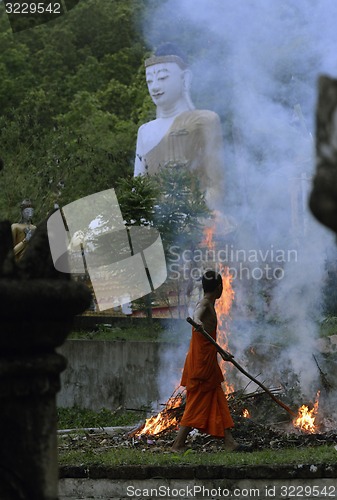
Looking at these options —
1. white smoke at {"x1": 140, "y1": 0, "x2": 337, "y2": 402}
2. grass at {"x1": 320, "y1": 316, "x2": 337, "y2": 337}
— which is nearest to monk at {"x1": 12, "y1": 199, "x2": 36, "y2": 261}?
white smoke at {"x1": 140, "y1": 0, "x2": 337, "y2": 402}

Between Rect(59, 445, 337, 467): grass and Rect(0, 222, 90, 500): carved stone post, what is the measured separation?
517cm

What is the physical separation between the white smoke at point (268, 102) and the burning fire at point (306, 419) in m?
5.10

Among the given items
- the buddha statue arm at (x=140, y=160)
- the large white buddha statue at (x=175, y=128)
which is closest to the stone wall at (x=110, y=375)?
the large white buddha statue at (x=175, y=128)

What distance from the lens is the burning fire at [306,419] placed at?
11.4m

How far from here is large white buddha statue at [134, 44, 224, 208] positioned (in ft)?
83.5

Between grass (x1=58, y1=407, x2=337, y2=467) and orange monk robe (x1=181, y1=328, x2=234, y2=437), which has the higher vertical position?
orange monk robe (x1=181, y1=328, x2=234, y2=437)

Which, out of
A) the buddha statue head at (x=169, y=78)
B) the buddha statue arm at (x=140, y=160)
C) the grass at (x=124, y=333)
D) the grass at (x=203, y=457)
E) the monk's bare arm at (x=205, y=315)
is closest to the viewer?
the grass at (x=203, y=457)

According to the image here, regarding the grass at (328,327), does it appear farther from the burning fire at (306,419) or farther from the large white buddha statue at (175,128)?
the large white buddha statue at (175,128)

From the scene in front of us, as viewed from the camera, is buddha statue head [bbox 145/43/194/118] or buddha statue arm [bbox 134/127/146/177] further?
buddha statue head [bbox 145/43/194/118]

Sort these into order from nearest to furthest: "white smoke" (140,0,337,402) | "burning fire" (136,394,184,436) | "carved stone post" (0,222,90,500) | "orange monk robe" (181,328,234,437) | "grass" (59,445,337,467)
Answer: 1. "carved stone post" (0,222,90,500)
2. "grass" (59,445,337,467)
3. "orange monk robe" (181,328,234,437)
4. "burning fire" (136,394,184,436)
5. "white smoke" (140,0,337,402)

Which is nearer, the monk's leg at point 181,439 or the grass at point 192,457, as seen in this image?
the grass at point 192,457

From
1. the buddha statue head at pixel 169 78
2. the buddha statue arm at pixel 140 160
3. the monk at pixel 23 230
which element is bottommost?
the monk at pixel 23 230

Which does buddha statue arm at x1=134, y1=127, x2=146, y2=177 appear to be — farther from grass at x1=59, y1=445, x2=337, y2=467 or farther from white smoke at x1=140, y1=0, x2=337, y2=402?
grass at x1=59, y1=445, x2=337, y2=467

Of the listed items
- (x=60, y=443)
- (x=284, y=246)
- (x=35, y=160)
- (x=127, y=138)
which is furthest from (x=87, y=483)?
(x=127, y=138)
